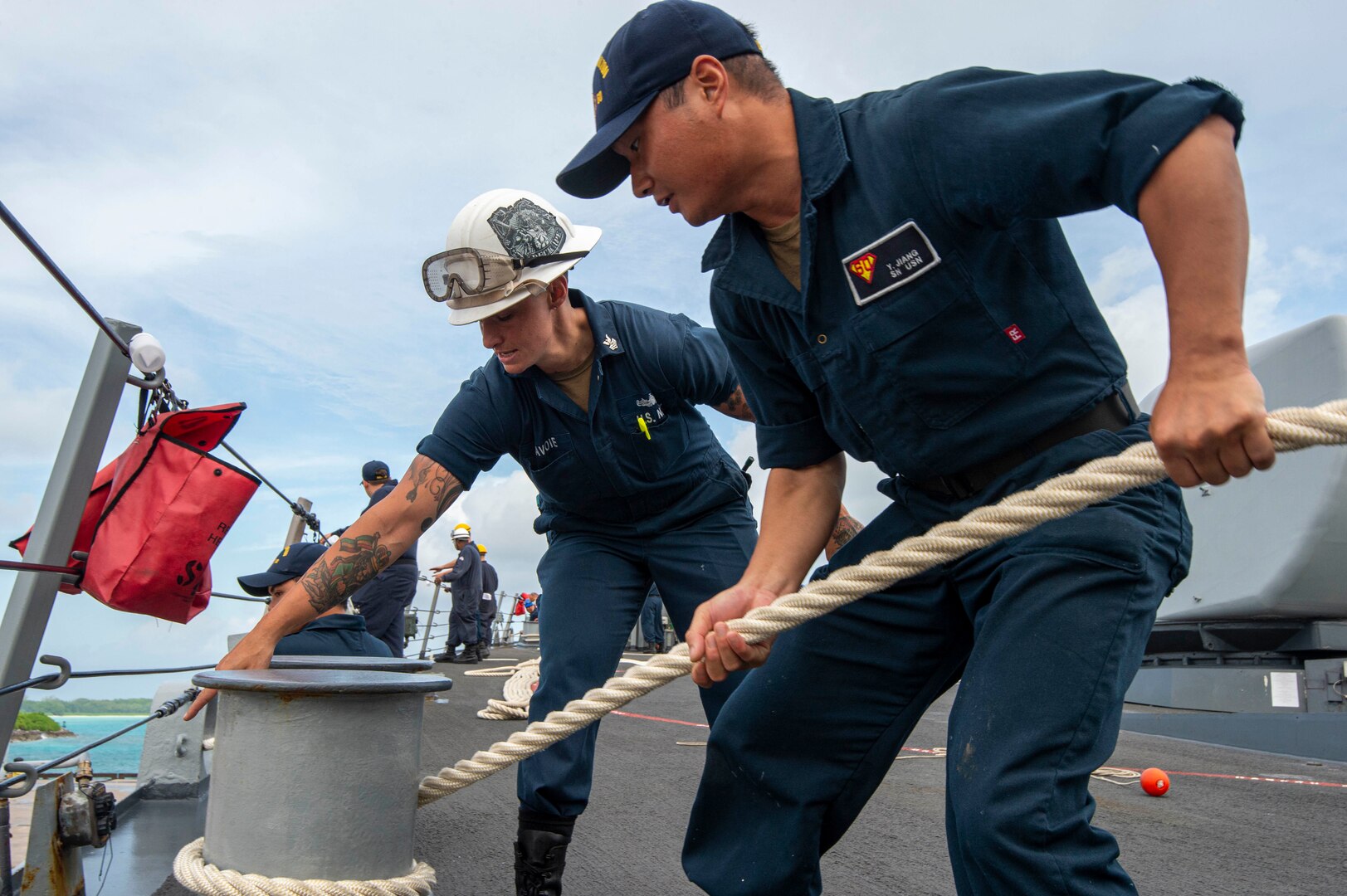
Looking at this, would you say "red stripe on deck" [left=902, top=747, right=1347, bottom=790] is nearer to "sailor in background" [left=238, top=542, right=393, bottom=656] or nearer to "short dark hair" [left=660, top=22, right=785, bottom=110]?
"sailor in background" [left=238, top=542, right=393, bottom=656]

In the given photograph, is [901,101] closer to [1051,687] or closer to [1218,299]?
[1218,299]

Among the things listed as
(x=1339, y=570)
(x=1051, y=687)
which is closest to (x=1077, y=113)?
(x=1051, y=687)

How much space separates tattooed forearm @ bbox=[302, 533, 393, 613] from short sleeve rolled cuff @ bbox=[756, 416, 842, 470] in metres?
1.30

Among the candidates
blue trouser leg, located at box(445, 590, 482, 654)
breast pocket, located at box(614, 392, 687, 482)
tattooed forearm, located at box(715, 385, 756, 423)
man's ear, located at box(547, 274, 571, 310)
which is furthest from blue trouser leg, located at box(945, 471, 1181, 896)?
blue trouser leg, located at box(445, 590, 482, 654)

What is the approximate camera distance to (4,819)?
2688 millimetres

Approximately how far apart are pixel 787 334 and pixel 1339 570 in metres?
8.21

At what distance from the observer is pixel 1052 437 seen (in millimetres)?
1710

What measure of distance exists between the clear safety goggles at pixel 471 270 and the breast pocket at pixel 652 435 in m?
0.51

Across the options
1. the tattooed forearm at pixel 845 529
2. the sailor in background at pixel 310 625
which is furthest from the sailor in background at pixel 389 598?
the tattooed forearm at pixel 845 529

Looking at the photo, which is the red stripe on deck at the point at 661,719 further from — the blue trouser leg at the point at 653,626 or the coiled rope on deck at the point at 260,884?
the blue trouser leg at the point at 653,626

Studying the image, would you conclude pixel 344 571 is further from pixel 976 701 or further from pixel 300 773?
pixel 976 701

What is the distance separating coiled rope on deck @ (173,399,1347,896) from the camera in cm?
145

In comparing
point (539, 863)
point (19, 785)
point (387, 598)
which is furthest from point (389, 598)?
point (539, 863)

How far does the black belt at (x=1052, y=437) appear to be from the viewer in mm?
1704
